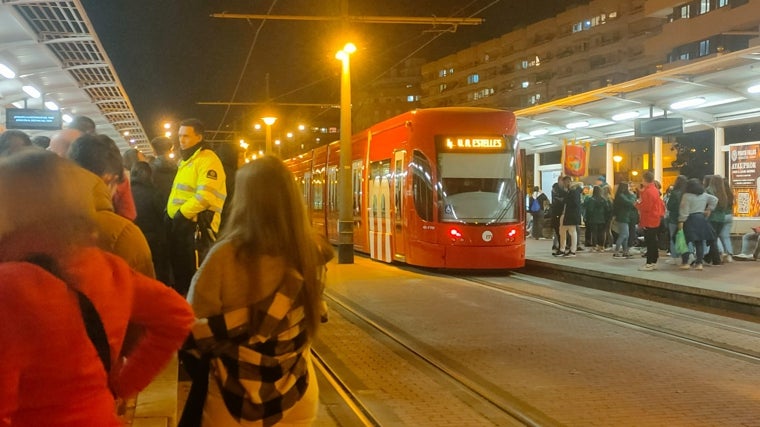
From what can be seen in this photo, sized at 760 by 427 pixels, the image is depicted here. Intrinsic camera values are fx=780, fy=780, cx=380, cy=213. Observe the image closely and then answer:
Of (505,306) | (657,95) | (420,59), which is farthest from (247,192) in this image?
(420,59)

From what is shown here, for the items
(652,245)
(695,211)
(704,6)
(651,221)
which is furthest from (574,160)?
(704,6)

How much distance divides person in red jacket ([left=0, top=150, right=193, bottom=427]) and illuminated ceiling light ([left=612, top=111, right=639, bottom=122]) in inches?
755

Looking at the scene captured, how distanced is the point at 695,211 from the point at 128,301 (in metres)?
14.6

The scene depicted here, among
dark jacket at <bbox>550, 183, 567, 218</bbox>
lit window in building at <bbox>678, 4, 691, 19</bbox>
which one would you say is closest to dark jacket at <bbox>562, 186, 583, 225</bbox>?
dark jacket at <bbox>550, 183, 567, 218</bbox>

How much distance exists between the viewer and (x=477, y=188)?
15766 mm

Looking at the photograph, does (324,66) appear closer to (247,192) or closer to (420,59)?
(247,192)

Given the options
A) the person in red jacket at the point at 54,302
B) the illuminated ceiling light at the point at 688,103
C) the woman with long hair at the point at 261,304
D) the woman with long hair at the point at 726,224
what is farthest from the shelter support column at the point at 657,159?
the person in red jacket at the point at 54,302

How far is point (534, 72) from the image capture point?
3654 inches

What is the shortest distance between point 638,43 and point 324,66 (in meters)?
47.8

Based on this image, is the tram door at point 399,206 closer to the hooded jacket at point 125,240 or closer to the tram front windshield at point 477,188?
the tram front windshield at point 477,188

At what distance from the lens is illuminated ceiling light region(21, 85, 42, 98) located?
17.5 m

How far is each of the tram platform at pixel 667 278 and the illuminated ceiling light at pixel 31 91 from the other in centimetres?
1209

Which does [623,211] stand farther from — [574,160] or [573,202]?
[574,160]

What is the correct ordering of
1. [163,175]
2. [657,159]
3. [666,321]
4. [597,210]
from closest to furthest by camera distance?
[163,175] → [666,321] → [597,210] → [657,159]
